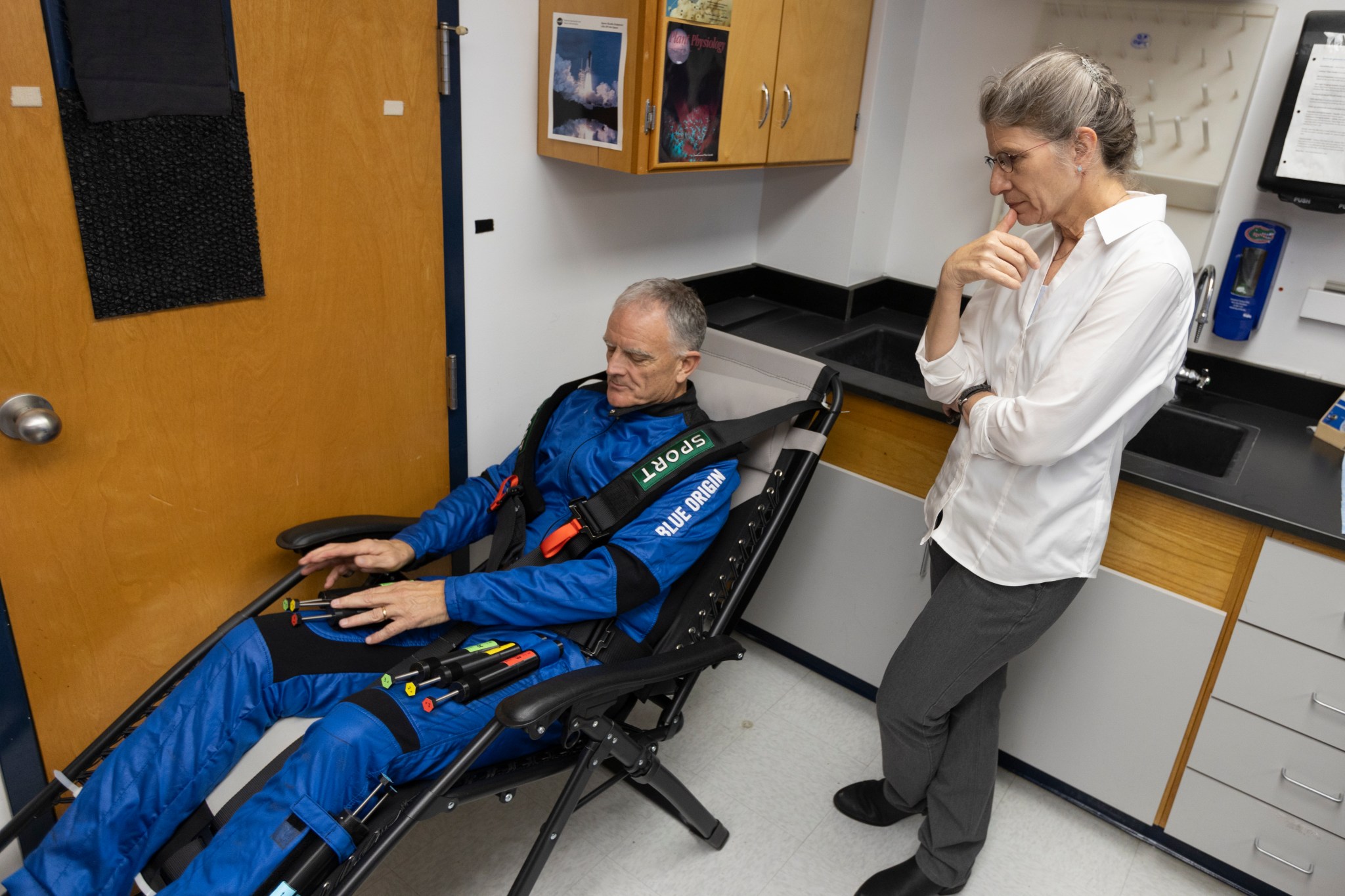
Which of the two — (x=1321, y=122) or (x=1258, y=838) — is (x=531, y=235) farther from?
(x=1258, y=838)

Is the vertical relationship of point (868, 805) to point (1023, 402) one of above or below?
below

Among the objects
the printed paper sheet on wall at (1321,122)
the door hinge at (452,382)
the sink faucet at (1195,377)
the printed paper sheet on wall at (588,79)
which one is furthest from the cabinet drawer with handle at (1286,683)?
the door hinge at (452,382)

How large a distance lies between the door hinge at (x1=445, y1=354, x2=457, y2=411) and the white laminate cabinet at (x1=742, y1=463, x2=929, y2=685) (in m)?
0.96

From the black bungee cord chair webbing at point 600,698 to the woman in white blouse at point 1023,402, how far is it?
1.12 ft

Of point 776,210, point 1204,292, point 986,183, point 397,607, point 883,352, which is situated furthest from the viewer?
point 776,210

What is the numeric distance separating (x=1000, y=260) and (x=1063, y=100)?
264 mm

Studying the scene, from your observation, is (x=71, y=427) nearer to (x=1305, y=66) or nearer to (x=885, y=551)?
(x=885, y=551)

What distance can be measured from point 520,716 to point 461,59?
4.67ft

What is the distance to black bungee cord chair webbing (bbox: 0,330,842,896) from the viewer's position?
1.48m

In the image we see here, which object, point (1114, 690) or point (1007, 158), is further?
point (1114, 690)

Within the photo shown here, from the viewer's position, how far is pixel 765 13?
2.18 m

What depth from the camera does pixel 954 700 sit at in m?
1.81

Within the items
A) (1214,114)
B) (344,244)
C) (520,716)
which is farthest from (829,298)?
(520,716)


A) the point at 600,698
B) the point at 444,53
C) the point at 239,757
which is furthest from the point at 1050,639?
the point at 444,53
